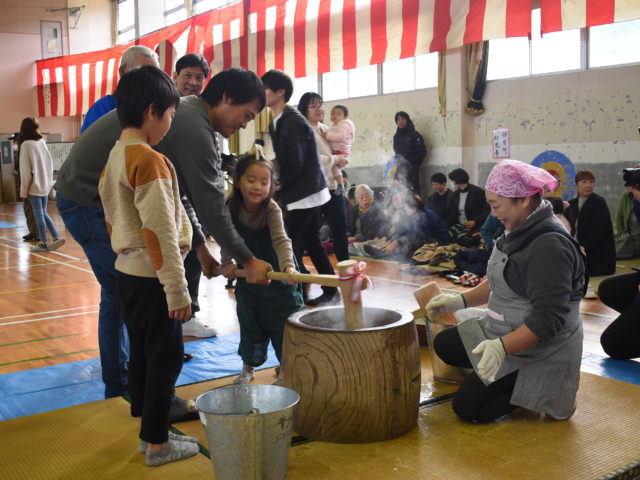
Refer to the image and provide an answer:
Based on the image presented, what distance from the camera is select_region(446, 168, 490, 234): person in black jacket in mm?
7492

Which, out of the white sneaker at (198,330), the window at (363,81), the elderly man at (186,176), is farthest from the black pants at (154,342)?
the window at (363,81)

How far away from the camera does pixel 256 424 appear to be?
1.76 m

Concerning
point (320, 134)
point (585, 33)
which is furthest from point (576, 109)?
point (320, 134)

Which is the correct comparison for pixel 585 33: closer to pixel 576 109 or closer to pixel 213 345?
pixel 576 109

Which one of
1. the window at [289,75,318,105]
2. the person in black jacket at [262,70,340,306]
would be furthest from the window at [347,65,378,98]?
the person in black jacket at [262,70,340,306]

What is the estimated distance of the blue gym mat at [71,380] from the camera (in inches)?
109

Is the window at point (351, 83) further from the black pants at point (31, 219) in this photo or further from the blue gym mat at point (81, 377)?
the blue gym mat at point (81, 377)

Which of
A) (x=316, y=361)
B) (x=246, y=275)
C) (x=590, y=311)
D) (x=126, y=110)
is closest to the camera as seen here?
(x=126, y=110)

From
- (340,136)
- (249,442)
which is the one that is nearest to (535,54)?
(340,136)

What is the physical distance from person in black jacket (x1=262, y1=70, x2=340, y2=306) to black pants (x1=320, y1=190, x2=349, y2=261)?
59cm

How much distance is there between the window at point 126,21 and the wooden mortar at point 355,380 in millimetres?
16581

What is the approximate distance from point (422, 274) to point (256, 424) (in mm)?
4755

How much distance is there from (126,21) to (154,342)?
17458 mm

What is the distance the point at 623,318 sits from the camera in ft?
10.7
